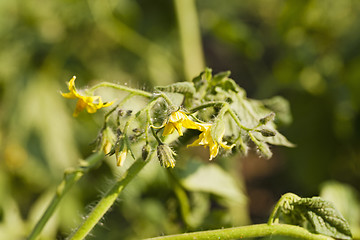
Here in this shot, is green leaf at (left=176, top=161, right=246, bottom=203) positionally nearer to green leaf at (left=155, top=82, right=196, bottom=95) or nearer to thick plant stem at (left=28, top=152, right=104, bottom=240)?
thick plant stem at (left=28, top=152, right=104, bottom=240)

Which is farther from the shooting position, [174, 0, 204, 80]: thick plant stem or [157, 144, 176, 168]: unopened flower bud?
[174, 0, 204, 80]: thick plant stem

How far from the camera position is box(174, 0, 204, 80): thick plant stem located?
1966mm

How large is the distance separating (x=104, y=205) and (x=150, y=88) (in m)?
1.42

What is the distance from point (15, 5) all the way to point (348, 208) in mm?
2254

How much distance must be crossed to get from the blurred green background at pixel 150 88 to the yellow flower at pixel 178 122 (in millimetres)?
607

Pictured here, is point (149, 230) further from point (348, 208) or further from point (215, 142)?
point (215, 142)

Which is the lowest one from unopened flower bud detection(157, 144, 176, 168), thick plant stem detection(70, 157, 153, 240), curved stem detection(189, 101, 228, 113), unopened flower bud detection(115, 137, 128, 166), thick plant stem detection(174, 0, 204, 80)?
thick plant stem detection(70, 157, 153, 240)

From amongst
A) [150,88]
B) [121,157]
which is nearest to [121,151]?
[121,157]

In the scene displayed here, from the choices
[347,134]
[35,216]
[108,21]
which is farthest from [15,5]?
[347,134]

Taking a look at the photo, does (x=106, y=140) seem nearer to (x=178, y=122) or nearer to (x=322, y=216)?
(x=178, y=122)

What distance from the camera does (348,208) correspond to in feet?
4.25

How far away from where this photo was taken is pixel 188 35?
2000 millimetres

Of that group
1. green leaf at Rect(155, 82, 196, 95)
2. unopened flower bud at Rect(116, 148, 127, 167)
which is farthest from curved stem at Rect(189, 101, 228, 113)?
unopened flower bud at Rect(116, 148, 127, 167)

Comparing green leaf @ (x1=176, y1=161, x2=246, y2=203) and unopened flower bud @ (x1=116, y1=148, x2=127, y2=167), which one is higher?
unopened flower bud @ (x1=116, y1=148, x2=127, y2=167)
